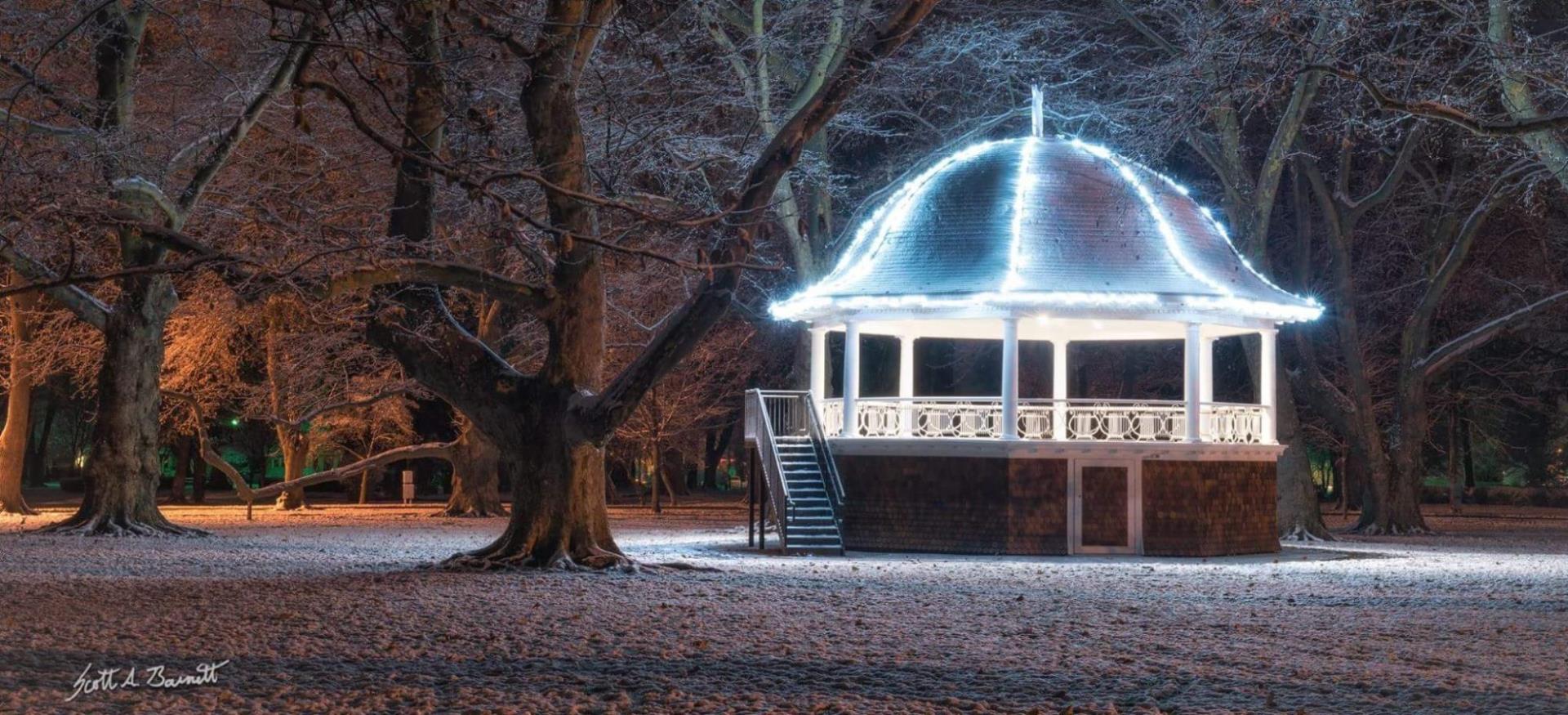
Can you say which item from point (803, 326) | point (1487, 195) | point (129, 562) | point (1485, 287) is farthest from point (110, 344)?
point (1485, 287)

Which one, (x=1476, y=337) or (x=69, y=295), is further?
(x=1476, y=337)

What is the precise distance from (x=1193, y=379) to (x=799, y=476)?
241 inches

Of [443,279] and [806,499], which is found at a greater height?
[443,279]

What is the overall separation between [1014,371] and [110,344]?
45.3 feet

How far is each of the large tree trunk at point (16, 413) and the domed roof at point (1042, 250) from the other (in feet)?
58.0

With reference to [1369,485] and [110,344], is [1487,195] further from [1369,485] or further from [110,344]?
[110,344]

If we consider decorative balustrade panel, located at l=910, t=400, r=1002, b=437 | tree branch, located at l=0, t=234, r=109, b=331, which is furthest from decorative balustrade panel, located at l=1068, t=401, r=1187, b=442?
tree branch, located at l=0, t=234, r=109, b=331

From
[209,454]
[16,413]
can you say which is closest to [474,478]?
[209,454]

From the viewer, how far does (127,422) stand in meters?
27.4

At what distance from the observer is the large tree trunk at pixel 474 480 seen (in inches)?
1563

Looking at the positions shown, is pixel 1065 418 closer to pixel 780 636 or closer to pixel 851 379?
pixel 851 379
